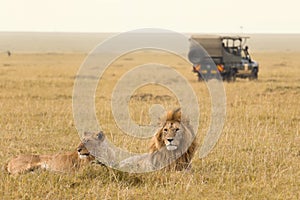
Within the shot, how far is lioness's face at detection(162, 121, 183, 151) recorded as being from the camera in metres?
6.78

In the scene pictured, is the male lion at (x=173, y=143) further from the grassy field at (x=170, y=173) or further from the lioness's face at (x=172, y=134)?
the grassy field at (x=170, y=173)

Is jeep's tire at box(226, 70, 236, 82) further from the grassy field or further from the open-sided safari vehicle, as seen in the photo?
the grassy field

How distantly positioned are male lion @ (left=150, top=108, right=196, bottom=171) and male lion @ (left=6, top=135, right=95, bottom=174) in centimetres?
86

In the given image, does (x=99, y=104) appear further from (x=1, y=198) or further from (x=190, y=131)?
(x=1, y=198)

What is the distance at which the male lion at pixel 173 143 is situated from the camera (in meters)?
6.84

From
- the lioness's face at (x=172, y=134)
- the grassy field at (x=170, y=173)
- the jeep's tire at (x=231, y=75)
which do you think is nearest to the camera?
the grassy field at (x=170, y=173)

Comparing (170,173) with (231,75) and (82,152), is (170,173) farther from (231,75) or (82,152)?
(231,75)

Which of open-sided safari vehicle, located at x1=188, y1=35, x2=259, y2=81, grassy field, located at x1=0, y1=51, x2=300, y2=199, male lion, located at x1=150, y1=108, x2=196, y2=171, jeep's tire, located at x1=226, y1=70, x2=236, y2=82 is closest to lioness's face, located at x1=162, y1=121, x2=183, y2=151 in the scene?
male lion, located at x1=150, y1=108, x2=196, y2=171

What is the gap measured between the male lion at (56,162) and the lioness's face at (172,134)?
0.98 metres

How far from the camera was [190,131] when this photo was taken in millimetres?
7121

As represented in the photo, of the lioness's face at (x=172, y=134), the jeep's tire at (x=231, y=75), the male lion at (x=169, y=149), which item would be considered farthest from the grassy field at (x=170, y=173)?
the jeep's tire at (x=231, y=75)

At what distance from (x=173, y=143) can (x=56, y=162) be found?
1.51 meters

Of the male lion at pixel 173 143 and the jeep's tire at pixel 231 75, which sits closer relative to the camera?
the male lion at pixel 173 143

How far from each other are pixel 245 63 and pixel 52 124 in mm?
15000
